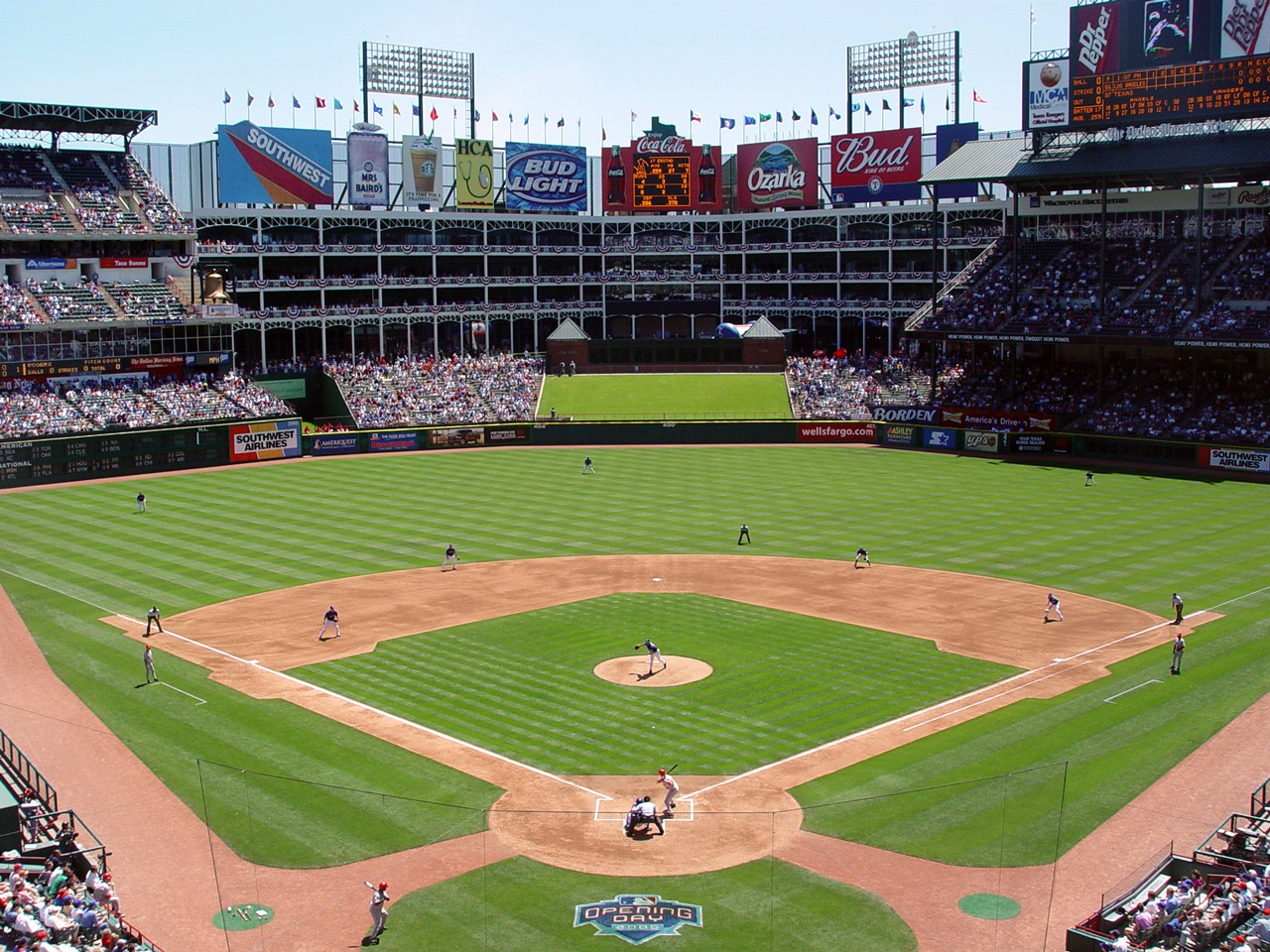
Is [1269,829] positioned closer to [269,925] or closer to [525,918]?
[525,918]

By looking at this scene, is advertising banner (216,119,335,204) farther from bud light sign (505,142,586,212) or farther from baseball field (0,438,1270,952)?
baseball field (0,438,1270,952)

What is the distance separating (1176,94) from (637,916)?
2647 inches

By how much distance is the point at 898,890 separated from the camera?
2114 centimetres

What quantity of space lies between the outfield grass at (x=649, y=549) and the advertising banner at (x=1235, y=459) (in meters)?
3.57

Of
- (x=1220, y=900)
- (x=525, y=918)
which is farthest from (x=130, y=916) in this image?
(x=1220, y=900)

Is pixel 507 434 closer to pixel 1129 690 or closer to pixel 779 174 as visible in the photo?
pixel 779 174

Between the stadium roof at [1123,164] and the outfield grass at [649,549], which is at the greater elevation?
the stadium roof at [1123,164]

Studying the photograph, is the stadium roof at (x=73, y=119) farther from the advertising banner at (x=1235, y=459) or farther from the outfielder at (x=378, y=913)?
the outfielder at (x=378, y=913)

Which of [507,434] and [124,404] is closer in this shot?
[124,404]

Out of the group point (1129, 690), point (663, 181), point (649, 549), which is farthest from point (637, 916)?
point (663, 181)

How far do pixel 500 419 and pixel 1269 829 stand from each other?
232 ft

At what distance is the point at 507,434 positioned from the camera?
82312mm

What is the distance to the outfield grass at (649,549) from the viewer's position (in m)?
26.3

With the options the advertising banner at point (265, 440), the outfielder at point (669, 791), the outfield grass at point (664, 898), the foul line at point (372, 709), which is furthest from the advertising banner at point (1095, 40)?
the outfield grass at point (664, 898)
